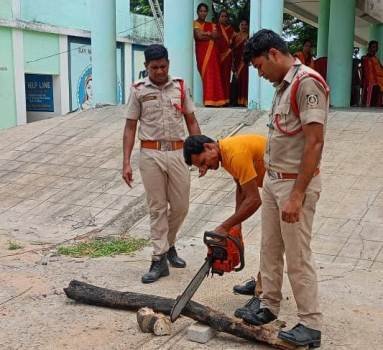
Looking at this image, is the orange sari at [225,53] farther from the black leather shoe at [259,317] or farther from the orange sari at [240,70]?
the black leather shoe at [259,317]

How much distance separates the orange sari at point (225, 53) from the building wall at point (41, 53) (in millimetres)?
8005

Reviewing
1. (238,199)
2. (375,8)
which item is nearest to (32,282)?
(238,199)

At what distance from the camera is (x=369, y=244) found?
4.89 meters

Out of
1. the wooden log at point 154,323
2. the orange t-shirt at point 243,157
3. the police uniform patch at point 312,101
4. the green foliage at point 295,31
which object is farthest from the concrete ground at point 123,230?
the green foliage at point 295,31

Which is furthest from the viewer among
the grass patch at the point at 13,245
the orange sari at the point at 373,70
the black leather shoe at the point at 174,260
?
the orange sari at the point at 373,70

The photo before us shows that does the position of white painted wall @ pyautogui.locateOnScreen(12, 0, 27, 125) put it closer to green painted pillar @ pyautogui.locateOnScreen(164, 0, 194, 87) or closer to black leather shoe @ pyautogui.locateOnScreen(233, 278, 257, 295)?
green painted pillar @ pyautogui.locateOnScreen(164, 0, 194, 87)

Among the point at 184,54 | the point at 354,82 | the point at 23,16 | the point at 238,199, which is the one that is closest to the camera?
the point at 238,199

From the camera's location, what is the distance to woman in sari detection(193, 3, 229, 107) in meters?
9.57

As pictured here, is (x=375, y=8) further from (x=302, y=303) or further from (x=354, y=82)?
(x=302, y=303)

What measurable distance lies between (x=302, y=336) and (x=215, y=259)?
0.67 meters

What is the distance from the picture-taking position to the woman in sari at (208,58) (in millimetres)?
9570

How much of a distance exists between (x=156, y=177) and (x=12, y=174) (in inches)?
142

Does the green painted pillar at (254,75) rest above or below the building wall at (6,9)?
below

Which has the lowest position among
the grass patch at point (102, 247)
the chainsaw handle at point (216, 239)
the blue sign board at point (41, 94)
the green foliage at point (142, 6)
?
the grass patch at point (102, 247)
